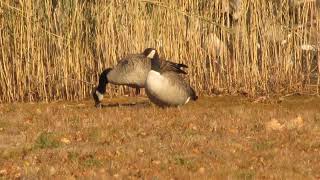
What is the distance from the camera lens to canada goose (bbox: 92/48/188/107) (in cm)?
1535

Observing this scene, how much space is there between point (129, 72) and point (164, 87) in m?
2.23

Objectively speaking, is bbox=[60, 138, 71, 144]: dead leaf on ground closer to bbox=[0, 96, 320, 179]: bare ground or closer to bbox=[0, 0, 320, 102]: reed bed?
bbox=[0, 96, 320, 179]: bare ground

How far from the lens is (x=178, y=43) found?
55.4 feet

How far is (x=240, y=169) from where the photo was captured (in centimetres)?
857

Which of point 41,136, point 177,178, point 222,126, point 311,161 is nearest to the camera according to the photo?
point 177,178

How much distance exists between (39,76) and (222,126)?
623cm

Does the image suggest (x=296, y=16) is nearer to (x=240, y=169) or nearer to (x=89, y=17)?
(x=89, y=17)

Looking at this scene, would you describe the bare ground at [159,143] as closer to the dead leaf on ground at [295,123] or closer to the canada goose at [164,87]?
the dead leaf on ground at [295,123]

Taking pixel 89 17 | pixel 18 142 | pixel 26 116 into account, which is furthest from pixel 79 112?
pixel 89 17

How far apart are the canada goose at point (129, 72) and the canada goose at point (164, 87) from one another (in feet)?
4.49

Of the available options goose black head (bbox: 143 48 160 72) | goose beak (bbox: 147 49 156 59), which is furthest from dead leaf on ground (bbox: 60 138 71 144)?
goose beak (bbox: 147 49 156 59)

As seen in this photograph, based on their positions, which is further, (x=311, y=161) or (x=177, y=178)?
(x=311, y=161)

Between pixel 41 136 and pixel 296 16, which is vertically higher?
pixel 296 16

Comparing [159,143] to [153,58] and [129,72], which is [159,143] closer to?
[153,58]
